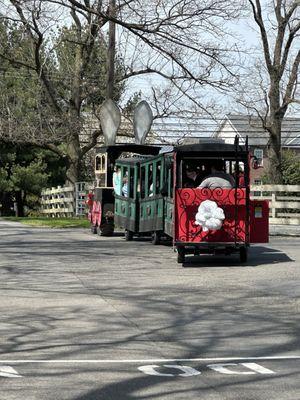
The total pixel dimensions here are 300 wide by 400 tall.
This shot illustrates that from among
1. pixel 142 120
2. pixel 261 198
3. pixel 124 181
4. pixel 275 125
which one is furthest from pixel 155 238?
pixel 275 125

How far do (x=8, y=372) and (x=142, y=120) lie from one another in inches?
844

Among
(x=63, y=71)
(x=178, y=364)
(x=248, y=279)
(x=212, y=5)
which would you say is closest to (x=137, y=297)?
(x=248, y=279)

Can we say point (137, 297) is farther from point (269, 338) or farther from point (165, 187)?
point (165, 187)

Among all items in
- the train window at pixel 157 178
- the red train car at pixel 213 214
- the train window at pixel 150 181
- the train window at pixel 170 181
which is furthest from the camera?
the train window at pixel 150 181

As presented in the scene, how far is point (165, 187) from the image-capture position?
63.8 feet

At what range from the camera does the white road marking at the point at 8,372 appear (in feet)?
26.1

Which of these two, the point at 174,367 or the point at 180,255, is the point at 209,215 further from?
the point at 174,367

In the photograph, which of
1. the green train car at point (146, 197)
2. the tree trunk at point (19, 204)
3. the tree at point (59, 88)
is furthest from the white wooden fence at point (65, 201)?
the green train car at point (146, 197)

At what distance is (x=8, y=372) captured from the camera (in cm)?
812

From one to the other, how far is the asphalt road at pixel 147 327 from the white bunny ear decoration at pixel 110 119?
985 centimetres

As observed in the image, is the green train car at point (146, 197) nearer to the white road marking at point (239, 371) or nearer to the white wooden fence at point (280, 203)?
the white wooden fence at point (280, 203)

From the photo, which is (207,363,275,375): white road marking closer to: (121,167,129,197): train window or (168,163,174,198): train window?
(168,163,174,198): train window

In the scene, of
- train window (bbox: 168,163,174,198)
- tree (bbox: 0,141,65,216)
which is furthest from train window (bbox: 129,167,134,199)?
tree (bbox: 0,141,65,216)

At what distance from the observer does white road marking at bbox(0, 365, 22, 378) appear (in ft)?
26.1
